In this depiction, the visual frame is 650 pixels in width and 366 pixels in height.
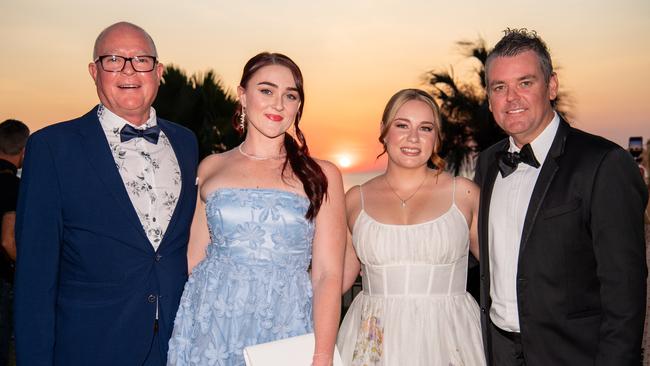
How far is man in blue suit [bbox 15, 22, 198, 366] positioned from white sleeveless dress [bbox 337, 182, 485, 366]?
129cm

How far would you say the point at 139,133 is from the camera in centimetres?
325

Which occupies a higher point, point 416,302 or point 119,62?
point 119,62

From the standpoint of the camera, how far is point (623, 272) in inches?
116

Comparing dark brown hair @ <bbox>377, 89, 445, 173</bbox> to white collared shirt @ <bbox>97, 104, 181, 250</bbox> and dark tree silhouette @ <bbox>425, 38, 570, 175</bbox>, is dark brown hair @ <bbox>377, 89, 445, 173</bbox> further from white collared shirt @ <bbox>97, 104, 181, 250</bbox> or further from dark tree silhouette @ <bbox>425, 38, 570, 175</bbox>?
dark tree silhouette @ <bbox>425, 38, 570, 175</bbox>

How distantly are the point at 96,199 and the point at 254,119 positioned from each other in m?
0.98

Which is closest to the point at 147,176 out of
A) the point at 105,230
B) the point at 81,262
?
the point at 105,230

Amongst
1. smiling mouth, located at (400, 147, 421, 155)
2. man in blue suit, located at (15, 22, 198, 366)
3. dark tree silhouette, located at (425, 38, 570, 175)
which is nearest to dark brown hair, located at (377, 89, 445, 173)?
smiling mouth, located at (400, 147, 421, 155)

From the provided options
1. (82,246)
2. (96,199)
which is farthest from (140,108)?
(82,246)

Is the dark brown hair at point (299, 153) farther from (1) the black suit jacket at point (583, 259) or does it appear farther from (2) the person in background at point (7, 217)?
(2) the person in background at point (7, 217)

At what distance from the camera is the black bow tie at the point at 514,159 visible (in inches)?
134

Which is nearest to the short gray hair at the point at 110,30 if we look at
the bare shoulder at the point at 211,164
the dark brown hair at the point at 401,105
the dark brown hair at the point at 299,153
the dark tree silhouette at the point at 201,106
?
the dark brown hair at the point at 299,153

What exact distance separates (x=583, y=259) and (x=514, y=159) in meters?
0.72

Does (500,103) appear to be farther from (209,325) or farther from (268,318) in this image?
(209,325)

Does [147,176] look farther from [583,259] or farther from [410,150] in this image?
[583,259]
